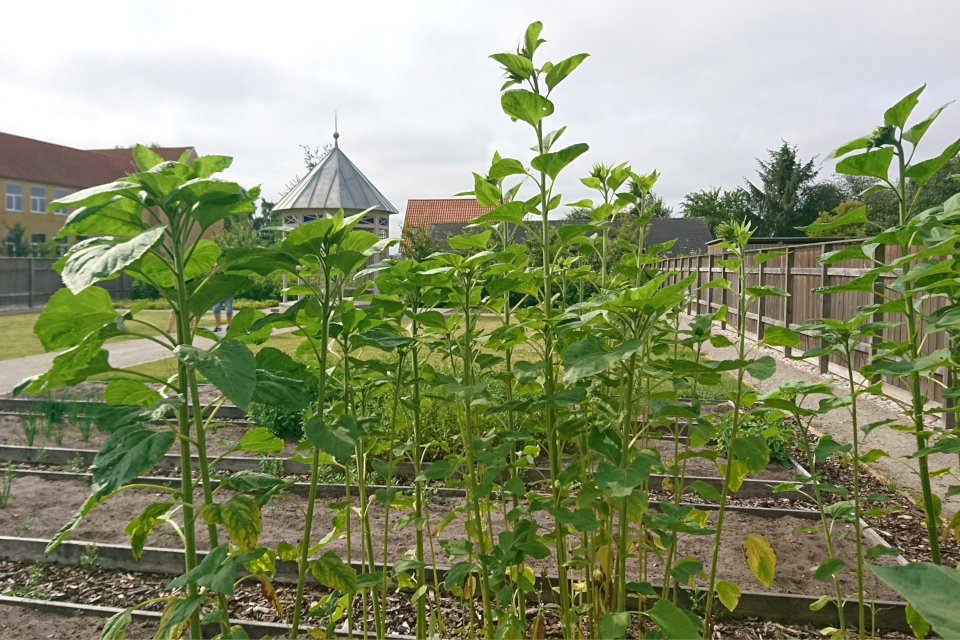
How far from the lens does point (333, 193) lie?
2506 cm

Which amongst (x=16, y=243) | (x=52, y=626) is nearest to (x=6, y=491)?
(x=52, y=626)

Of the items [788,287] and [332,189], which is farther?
[332,189]

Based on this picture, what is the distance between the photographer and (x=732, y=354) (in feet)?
33.6

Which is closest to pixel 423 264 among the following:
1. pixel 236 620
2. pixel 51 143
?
pixel 236 620

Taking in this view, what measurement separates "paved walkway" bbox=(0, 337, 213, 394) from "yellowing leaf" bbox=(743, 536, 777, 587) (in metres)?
7.43

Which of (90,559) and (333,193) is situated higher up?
(333,193)

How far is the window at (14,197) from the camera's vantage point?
3781 cm

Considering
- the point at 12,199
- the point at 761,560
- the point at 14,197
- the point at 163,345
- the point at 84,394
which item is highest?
the point at 14,197

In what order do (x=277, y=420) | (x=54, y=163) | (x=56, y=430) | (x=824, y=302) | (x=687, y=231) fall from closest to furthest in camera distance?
(x=277, y=420), (x=56, y=430), (x=824, y=302), (x=54, y=163), (x=687, y=231)

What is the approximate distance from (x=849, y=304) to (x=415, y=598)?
9.00 meters

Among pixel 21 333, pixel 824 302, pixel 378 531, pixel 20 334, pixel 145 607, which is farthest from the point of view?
pixel 21 333

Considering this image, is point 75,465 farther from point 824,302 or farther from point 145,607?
point 824,302

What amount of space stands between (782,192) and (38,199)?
49.0 m

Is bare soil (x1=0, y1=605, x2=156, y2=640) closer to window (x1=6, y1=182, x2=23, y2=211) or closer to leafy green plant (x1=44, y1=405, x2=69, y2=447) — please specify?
leafy green plant (x1=44, y1=405, x2=69, y2=447)
